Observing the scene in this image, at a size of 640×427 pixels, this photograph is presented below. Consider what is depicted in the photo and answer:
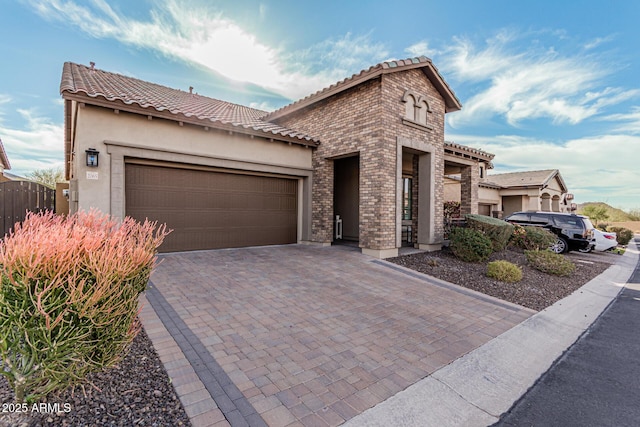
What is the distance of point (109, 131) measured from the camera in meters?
6.81

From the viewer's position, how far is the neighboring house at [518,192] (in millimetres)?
20828

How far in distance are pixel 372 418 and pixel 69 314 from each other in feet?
7.89

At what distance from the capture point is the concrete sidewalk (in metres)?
2.38

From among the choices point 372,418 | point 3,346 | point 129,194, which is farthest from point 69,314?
point 129,194

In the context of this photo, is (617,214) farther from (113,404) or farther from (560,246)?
(113,404)


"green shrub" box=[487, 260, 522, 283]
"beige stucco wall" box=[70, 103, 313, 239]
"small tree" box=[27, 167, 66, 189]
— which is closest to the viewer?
"beige stucco wall" box=[70, 103, 313, 239]

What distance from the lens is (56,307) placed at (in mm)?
1920

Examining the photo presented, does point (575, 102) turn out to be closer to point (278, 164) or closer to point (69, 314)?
point (278, 164)

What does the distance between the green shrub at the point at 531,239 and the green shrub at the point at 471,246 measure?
3.55 meters

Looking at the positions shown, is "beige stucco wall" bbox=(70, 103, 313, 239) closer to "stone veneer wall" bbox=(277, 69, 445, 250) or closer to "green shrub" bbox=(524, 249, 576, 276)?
"stone veneer wall" bbox=(277, 69, 445, 250)

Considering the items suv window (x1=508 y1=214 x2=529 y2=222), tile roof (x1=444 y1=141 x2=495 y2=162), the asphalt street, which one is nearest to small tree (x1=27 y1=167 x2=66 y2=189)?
tile roof (x1=444 y1=141 x2=495 y2=162)

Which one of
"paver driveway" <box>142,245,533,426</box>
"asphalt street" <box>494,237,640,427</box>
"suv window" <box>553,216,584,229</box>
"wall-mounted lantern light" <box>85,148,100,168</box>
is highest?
"wall-mounted lantern light" <box>85,148,100,168</box>

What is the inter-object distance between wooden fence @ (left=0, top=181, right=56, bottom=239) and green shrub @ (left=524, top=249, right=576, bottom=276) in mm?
14470

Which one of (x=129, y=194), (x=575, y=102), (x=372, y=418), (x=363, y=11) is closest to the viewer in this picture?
(x=372, y=418)
